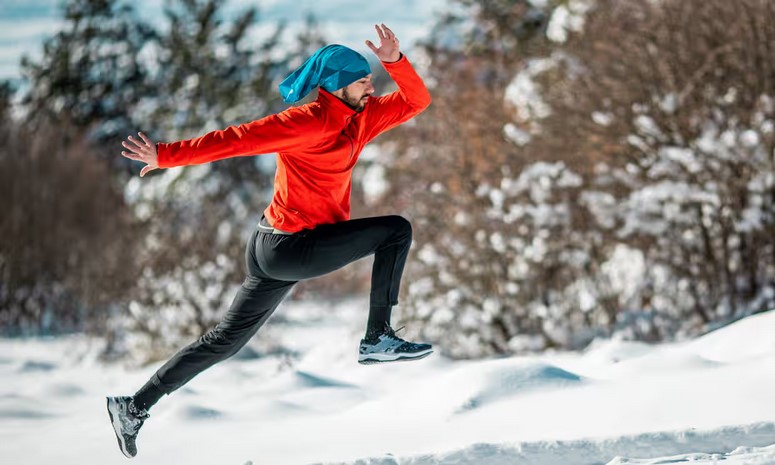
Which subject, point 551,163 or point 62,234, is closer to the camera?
point 551,163

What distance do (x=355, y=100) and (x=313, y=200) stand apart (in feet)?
1.55

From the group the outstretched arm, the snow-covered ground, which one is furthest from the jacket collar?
the snow-covered ground

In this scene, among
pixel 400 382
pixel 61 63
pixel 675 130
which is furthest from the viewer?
pixel 61 63

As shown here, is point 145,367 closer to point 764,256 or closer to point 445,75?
point 445,75

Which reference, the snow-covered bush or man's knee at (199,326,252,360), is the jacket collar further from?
the snow-covered bush

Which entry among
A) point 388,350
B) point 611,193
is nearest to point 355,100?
point 388,350

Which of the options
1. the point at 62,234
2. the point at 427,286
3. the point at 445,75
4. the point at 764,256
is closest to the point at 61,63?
the point at 62,234

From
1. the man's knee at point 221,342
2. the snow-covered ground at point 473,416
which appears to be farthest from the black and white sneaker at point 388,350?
the man's knee at point 221,342

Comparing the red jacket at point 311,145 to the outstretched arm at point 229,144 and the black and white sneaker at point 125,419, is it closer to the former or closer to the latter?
the outstretched arm at point 229,144

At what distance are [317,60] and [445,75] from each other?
6881 mm

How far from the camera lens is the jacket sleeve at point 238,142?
3.71 m

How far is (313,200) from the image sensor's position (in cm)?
403

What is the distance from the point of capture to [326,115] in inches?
155

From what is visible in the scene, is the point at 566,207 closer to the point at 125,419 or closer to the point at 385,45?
the point at 385,45
